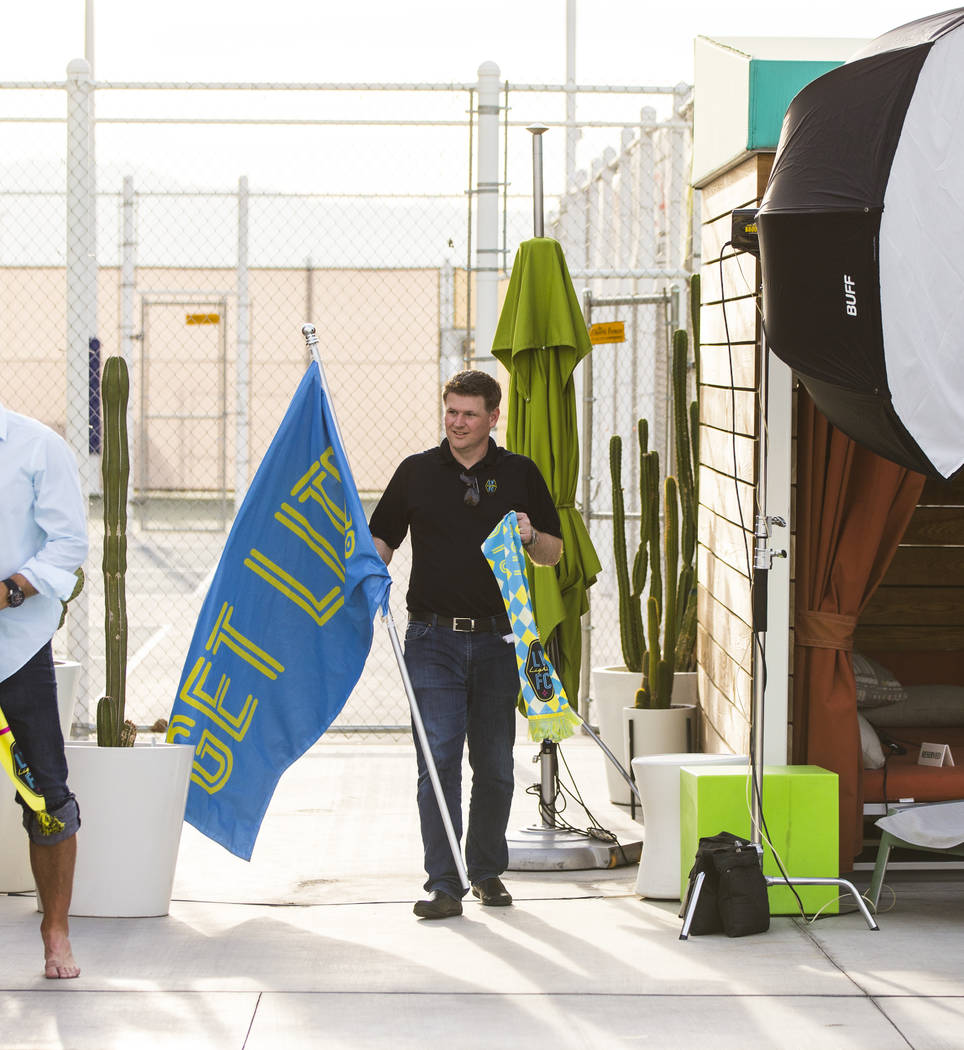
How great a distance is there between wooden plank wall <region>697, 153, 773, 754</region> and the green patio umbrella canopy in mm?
557

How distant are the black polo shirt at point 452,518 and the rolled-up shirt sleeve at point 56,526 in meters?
1.17

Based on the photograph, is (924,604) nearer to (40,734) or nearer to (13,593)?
(40,734)

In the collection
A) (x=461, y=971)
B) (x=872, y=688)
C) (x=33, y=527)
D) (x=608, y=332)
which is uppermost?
(x=608, y=332)

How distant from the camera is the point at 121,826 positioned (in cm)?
497

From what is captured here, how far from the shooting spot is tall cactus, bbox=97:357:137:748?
520 cm

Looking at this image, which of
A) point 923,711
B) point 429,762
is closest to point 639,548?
point 923,711

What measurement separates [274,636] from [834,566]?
1957mm

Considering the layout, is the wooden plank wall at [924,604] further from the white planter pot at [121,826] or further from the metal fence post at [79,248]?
the metal fence post at [79,248]

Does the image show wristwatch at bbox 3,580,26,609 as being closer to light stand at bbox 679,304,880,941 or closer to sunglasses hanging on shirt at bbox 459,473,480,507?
sunglasses hanging on shirt at bbox 459,473,480,507

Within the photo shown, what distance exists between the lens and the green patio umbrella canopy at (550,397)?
6004mm

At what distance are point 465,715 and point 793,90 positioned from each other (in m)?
2.34

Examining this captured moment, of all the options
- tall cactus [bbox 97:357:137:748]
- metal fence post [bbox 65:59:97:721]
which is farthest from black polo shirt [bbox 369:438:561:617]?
metal fence post [bbox 65:59:97:721]

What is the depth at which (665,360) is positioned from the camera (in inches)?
384

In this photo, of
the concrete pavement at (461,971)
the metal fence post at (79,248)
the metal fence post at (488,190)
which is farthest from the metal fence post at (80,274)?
the concrete pavement at (461,971)
